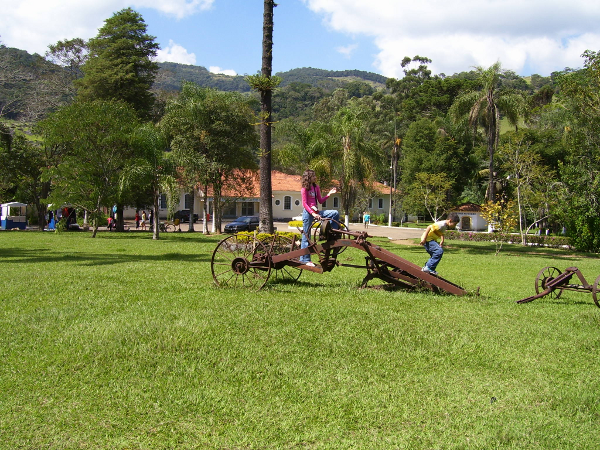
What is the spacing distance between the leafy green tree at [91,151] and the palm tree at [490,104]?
19.9 meters

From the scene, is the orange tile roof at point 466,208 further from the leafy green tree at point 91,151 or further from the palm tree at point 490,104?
the leafy green tree at point 91,151

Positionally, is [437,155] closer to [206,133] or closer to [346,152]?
[346,152]

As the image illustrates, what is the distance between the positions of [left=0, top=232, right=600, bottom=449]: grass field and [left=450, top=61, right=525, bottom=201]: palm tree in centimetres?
2522

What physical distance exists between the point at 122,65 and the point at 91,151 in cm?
1384

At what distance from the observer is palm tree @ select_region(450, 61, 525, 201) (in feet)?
101

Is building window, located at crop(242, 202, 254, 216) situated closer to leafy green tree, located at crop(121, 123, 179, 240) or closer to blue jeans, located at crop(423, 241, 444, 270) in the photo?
leafy green tree, located at crop(121, 123, 179, 240)

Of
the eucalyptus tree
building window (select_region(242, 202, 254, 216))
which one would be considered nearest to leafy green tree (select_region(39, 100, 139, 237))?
the eucalyptus tree

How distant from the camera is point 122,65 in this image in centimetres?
3644

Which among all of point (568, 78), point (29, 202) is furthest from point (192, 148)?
point (568, 78)

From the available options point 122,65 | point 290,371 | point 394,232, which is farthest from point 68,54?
point 290,371

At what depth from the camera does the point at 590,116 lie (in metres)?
24.3

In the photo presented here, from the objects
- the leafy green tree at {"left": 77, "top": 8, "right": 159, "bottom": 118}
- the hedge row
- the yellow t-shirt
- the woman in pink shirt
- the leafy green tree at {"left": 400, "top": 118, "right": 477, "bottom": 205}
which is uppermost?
the leafy green tree at {"left": 77, "top": 8, "right": 159, "bottom": 118}

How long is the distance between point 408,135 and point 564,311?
4866 cm

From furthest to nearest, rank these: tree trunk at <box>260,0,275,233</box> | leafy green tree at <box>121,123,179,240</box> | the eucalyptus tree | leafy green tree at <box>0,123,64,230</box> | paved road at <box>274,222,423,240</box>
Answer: paved road at <box>274,222,423,240</box> → leafy green tree at <box>0,123,64,230</box> → the eucalyptus tree → leafy green tree at <box>121,123,179,240</box> → tree trunk at <box>260,0,275,233</box>
